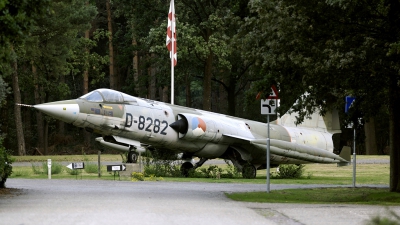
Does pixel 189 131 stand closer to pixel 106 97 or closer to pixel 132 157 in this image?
pixel 132 157

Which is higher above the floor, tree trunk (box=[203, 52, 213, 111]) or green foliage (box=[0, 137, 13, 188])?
tree trunk (box=[203, 52, 213, 111])

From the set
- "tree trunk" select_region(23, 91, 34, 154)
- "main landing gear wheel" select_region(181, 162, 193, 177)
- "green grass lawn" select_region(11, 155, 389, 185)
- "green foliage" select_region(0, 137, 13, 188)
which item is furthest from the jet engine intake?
"tree trunk" select_region(23, 91, 34, 154)

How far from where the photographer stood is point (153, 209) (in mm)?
14266

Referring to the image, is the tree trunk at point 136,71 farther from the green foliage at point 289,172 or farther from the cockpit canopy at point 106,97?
the cockpit canopy at point 106,97

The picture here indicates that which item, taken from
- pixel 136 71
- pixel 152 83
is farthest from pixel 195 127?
pixel 136 71

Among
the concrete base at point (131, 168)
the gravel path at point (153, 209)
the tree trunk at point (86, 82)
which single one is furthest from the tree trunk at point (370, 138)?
the gravel path at point (153, 209)

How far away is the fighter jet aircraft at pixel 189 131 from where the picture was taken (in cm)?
2681

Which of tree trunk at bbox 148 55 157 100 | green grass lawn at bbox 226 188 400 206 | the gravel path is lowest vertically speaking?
green grass lawn at bbox 226 188 400 206

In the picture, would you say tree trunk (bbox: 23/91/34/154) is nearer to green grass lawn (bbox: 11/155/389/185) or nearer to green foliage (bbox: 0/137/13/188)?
green grass lawn (bbox: 11/155/389/185)

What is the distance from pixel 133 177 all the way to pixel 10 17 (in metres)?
13.7

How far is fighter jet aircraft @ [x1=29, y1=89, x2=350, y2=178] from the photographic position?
26812 millimetres

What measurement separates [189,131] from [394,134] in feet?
35.3

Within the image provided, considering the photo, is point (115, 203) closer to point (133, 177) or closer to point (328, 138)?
point (133, 177)

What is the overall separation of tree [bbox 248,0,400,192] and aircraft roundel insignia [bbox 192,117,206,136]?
33.0 feet
